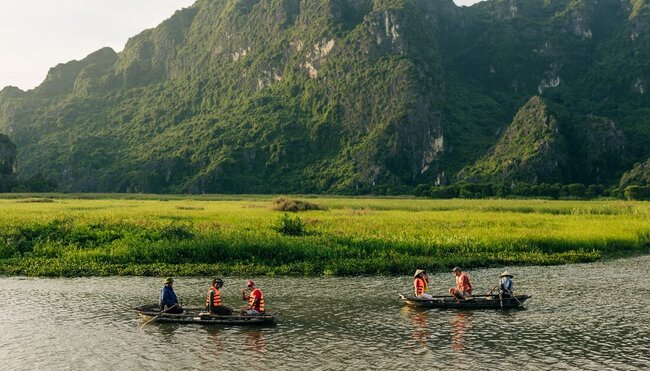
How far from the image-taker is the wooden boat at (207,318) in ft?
67.8

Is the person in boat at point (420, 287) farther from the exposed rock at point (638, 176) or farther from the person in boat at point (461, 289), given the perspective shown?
the exposed rock at point (638, 176)

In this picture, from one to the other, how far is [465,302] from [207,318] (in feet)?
33.7

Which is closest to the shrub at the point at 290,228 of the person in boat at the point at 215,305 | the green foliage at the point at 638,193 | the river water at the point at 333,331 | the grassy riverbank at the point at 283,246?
the grassy riverbank at the point at 283,246

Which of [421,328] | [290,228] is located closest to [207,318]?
[421,328]

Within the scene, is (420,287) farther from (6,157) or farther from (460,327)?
(6,157)

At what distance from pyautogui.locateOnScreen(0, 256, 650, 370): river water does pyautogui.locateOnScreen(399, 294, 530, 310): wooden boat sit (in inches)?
16.2

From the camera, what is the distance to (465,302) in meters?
23.3

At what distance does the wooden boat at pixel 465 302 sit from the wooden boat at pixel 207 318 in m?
5.93

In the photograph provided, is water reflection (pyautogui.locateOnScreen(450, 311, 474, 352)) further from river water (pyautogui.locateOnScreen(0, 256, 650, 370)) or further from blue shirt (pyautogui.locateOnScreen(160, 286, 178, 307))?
blue shirt (pyautogui.locateOnScreen(160, 286, 178, 307))

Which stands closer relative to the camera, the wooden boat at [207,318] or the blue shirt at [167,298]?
the wooden boat at [207,318]

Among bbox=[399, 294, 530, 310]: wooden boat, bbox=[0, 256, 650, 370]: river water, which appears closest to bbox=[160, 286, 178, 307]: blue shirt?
bbox=[0, 256, 650, 370]: river water

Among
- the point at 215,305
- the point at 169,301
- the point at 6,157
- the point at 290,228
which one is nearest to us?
the point at 215,305

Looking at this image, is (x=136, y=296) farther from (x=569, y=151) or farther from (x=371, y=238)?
(x=569, y=151)

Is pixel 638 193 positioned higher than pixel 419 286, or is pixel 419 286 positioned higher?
pixel 638 193
